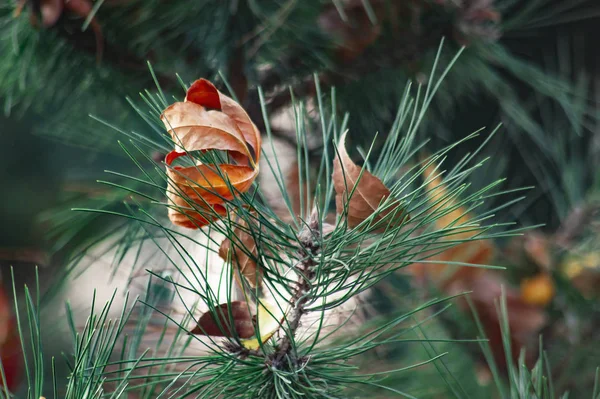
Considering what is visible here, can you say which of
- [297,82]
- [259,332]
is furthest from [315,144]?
[259,332]

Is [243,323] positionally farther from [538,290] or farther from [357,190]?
[538,290]

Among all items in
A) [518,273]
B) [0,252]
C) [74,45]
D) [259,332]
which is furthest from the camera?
[0,252]

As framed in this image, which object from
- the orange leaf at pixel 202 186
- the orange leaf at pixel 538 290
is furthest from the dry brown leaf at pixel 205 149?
the orange leaf at pixel 538 290

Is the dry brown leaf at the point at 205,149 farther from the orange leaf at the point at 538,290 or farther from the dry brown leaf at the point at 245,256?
the orange leaf at the point at 538,290

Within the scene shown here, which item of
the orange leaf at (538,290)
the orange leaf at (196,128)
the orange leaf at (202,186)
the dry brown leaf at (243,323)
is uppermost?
the orange leaf at (196,128)

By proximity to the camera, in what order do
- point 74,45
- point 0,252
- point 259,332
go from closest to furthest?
point 259,332 → point 74,45 → point 0,252

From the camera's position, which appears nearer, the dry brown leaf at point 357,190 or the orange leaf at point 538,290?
the dry brown leaf at point 357,190

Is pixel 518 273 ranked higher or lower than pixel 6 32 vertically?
lower

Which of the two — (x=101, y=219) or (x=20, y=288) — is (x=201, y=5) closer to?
(x=101, y=219)
